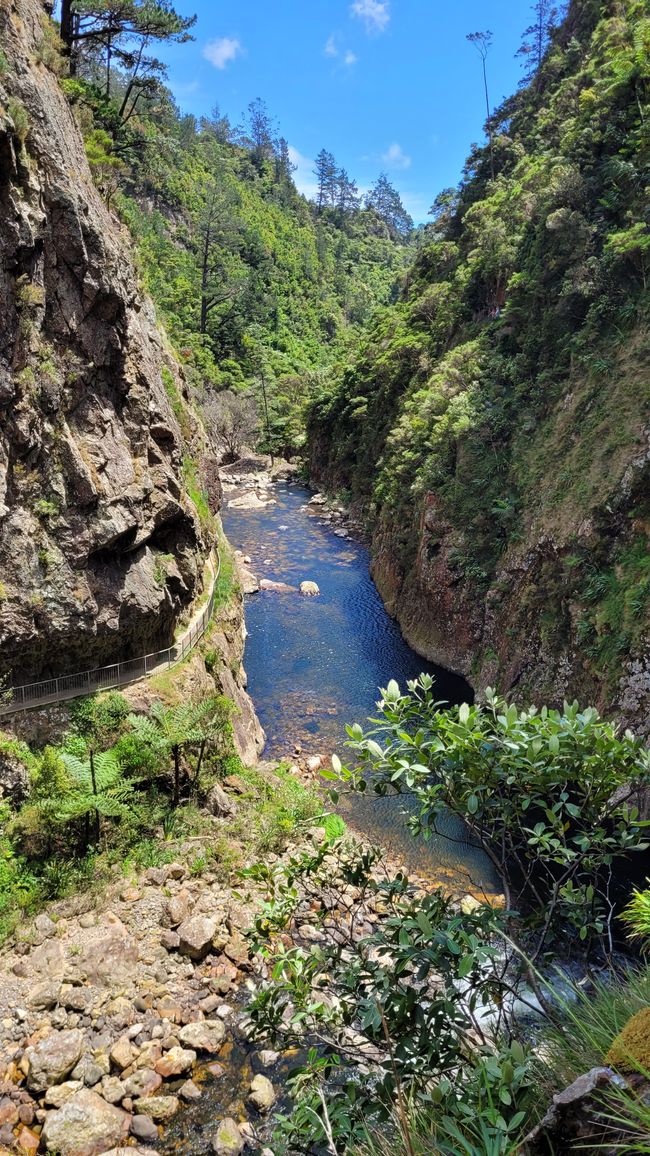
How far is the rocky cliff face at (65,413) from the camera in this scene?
12383 mm

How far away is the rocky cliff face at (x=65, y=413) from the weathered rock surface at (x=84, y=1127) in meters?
7.53

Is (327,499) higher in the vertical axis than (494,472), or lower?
lower

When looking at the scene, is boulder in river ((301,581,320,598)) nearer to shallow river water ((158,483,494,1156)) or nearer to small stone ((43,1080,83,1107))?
shallow river water ((158,483,494,1156))

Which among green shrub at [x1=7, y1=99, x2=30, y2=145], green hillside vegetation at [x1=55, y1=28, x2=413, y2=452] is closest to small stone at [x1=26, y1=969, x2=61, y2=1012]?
green shrub at [x1=7, y1=99, x2=30, y2=145]

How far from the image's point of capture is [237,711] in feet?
58.5

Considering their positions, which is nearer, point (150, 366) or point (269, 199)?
point (150, 366)

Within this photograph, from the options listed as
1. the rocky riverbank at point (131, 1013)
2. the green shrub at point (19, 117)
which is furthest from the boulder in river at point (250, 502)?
the rocky riverbank at point (131, 1013)

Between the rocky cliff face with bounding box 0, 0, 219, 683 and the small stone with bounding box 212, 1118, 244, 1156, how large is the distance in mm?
8724

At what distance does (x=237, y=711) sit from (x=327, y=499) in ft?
118

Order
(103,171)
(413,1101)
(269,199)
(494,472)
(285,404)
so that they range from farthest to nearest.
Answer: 1. (269,199)
2. (285,404)
3. (494,472)
4. (103,171)
5. (413,1101)

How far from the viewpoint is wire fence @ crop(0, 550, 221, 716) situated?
1320 cm

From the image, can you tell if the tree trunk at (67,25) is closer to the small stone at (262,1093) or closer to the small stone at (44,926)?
the small stone at (44,926)

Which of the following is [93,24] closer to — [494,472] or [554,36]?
[494,472]

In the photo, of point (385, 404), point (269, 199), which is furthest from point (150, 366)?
point (269, 199)
